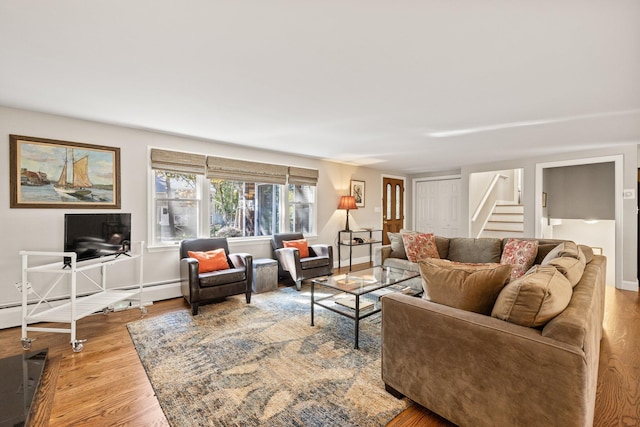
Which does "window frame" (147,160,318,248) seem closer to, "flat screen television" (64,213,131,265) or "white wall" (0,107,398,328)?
"white wall" (0,107,398,328)

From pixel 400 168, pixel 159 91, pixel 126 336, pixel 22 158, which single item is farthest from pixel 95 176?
pixel 400 168

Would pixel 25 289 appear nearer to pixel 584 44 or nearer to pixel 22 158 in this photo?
pixel 22 158

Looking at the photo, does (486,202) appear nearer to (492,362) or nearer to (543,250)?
(543,250)

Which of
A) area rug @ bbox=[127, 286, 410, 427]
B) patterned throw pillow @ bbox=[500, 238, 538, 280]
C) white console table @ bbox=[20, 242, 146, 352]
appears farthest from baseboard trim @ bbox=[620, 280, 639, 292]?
white console table @ bbox=[20, 242, 146, 352]

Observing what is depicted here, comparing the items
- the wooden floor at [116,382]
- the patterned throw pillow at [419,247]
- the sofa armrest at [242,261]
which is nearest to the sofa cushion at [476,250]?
the patterned throw pillow at [419,247]

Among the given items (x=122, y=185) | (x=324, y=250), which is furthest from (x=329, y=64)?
(x=324, y=250)

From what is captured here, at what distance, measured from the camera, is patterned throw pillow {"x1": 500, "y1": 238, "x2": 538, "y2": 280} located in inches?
129

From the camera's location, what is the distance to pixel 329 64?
2.01 metres

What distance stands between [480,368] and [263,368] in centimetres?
150

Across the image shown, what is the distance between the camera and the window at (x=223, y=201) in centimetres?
389

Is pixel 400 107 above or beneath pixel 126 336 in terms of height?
above

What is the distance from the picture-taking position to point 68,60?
77.5 inches

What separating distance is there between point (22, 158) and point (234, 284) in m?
2.52

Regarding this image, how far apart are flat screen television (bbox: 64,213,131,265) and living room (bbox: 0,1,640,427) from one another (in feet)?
1.36
